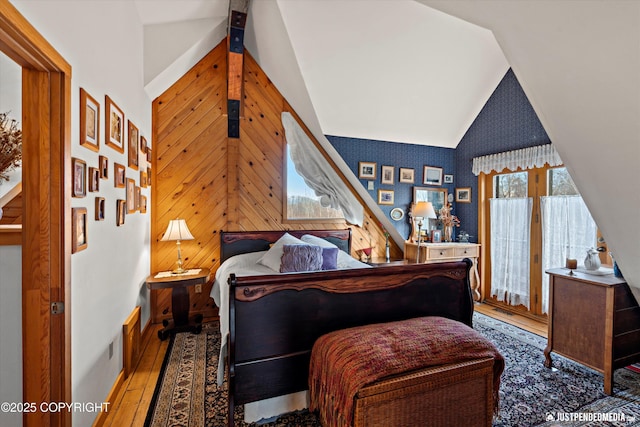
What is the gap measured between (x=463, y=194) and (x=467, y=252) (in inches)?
36.4

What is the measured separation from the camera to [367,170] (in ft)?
14.1

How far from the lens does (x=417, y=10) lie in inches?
121

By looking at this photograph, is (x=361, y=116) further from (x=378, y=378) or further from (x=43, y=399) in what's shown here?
(x=43, y=399)

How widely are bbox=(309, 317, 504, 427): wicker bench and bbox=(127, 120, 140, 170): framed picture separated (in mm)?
2196

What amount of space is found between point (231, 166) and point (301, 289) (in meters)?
2.55

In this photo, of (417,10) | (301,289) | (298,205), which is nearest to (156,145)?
(298,205)

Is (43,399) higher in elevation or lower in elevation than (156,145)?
lower

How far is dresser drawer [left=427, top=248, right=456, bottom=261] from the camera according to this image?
13.9ft

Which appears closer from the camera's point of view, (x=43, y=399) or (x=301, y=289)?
(x=43, y=399)

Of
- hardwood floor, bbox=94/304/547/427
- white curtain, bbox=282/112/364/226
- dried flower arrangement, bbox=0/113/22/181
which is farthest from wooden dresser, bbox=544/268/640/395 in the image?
dried flower arrangement, bbox=0/113/22/181

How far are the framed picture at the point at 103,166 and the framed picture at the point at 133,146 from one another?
588 mm

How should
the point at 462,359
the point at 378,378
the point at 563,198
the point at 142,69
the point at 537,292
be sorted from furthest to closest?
the point at 537,292 < the point at 563,198 < the point at 142,69 < the point at 462,359 < the point at 378,378

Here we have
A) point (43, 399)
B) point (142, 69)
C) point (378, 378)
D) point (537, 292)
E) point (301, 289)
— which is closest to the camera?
point (43, 399)

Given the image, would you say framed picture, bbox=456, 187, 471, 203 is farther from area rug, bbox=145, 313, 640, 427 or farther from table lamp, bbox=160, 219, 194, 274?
table lamp, bbox=160, 219, 194, 274
